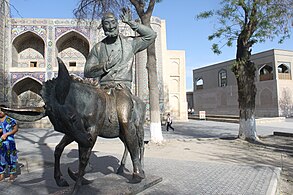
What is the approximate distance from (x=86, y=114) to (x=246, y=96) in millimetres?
8696

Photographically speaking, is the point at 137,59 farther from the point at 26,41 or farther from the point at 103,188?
the point at 103,188

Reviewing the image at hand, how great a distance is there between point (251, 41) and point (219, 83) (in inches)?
1003

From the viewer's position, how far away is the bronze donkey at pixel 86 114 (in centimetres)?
224

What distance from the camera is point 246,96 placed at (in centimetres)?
973

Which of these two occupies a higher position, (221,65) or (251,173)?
(221,65)

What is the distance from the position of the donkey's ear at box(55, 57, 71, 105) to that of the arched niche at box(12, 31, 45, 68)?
2206 cm

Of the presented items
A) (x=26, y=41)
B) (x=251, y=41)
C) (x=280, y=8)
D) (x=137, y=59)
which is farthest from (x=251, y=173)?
(x=26, y=41)

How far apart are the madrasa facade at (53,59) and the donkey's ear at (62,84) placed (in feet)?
57.0

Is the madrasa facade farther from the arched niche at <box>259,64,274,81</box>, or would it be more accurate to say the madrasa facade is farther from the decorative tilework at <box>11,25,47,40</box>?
the arched niche at <box>259,64,274,81</box>

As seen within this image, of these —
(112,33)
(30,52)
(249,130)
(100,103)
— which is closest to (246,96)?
(249,130)

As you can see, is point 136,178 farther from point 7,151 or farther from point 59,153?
point 7,151

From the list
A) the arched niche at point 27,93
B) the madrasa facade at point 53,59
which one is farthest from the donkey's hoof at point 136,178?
the arched niche at point 27,93

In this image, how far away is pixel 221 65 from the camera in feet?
113

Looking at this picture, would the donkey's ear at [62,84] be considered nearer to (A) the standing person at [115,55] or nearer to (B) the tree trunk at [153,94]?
(A) the standing person at [115,55]
